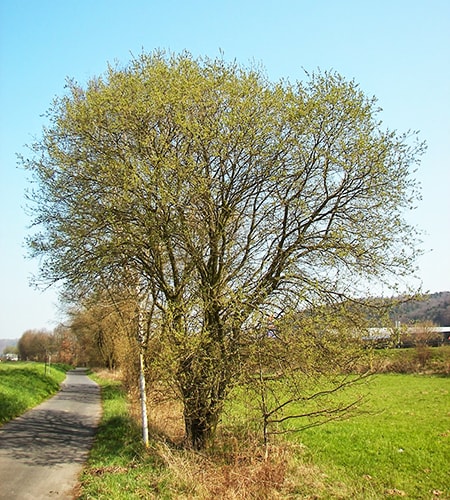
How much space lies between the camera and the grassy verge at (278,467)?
9523 mm

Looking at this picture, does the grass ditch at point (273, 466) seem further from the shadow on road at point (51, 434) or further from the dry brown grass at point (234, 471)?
the shadow on road at point (51, 434)

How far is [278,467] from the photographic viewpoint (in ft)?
35.1

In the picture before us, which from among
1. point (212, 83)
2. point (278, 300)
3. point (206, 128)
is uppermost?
point (212, 83)

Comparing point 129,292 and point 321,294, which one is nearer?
point 321,294

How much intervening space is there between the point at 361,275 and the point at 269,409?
381 cm

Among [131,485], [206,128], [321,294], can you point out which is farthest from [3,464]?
[206,128]

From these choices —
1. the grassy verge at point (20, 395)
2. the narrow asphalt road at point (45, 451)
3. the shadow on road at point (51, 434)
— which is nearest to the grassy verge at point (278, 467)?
the narrow asphalt road at point (45, 451)

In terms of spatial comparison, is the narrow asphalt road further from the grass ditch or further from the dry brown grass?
the dry brown grass

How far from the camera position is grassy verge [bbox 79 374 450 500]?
9523 mm

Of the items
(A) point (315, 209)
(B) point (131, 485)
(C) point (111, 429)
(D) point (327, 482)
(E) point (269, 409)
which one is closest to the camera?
(B) point (131, 485)

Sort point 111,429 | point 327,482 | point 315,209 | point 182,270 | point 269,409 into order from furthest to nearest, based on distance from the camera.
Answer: point 111,429
point 182,270
point 315,209
point 269,409
point 327,482

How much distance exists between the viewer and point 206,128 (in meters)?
11.4

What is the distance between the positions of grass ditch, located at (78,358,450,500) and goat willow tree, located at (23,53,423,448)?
1.34 meters

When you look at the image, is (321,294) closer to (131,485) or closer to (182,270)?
(182,270)
